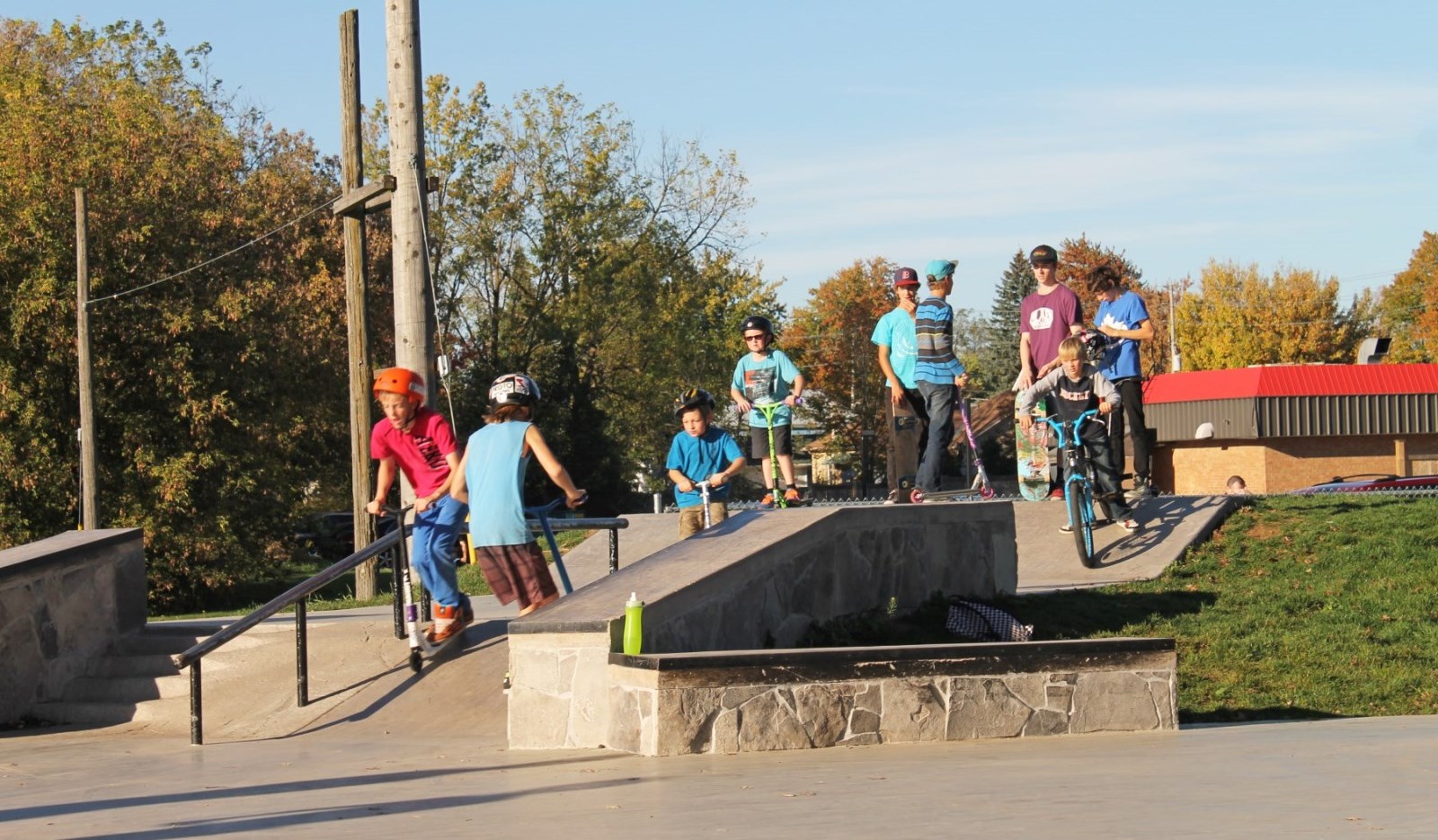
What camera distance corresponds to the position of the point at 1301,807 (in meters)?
5.21

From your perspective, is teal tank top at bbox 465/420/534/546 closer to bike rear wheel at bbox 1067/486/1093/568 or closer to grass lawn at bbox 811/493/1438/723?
grass lawn at bbox 811/493/1438/723

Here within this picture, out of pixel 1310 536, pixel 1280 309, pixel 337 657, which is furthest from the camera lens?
pixel 1280 309

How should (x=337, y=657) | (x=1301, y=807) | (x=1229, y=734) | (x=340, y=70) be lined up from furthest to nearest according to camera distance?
(x=340, y=70)
(x=337, y=657)
(x=1229, y=734)
(x=1301, y=807)

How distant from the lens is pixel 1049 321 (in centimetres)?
1303

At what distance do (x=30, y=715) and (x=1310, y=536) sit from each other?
31.9 ft

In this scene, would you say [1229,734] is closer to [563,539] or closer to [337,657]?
[337,657]

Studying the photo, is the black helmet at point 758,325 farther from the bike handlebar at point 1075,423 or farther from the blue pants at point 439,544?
the blue pants at point 439,544

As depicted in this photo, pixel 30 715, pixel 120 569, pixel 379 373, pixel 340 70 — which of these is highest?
pixel 340 70

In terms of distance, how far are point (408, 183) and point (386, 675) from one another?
20.5 feet

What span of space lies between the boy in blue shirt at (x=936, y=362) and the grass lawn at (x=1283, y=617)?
1.56 m

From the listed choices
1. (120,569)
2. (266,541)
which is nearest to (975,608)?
(120,569)

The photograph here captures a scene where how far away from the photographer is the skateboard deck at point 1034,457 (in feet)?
44.1

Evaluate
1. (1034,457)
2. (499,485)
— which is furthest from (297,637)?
(1034,457)

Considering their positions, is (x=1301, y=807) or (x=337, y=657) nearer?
(x=1301, y=807)
